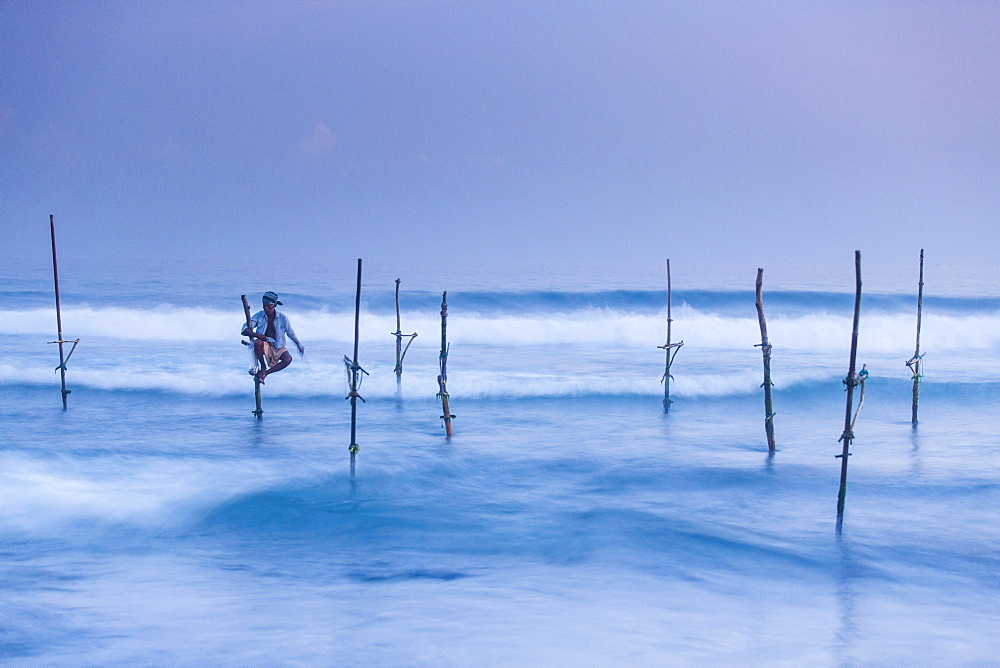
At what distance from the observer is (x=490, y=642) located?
454cm

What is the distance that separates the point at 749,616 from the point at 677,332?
18214 millimetres

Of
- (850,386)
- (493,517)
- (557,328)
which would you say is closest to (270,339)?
(493,517)

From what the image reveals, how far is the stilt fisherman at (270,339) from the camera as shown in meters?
8.22

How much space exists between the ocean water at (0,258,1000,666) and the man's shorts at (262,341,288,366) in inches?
42.0

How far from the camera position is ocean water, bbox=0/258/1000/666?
465cm

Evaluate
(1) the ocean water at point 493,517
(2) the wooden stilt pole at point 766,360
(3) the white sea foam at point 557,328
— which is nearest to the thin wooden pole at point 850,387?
(1) the ocean water at point 493,517

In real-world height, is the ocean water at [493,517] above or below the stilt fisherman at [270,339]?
below

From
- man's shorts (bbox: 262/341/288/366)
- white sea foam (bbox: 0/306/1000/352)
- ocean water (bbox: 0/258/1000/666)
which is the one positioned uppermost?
man's shorts (bbox: 262/341/288/366)

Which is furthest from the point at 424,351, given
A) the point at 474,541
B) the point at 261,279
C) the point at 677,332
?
the point at 261,279

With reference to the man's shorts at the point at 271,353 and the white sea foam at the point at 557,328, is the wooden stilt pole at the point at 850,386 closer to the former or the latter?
the man's shorts at the point at 271,353

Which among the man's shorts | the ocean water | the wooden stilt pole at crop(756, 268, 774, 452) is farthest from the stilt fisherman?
the wooden stilt pole at crop(756, 268, 774, 452)

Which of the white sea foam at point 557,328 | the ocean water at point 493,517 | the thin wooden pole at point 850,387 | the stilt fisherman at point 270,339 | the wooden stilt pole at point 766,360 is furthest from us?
the white sea foam at point 557,328

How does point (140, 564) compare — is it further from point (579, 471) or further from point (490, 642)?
point (579, 471)

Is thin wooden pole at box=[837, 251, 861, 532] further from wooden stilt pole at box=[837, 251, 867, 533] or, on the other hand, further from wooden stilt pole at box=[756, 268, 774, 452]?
wooden stilt pole at box=[756, 268, 774, 452]
